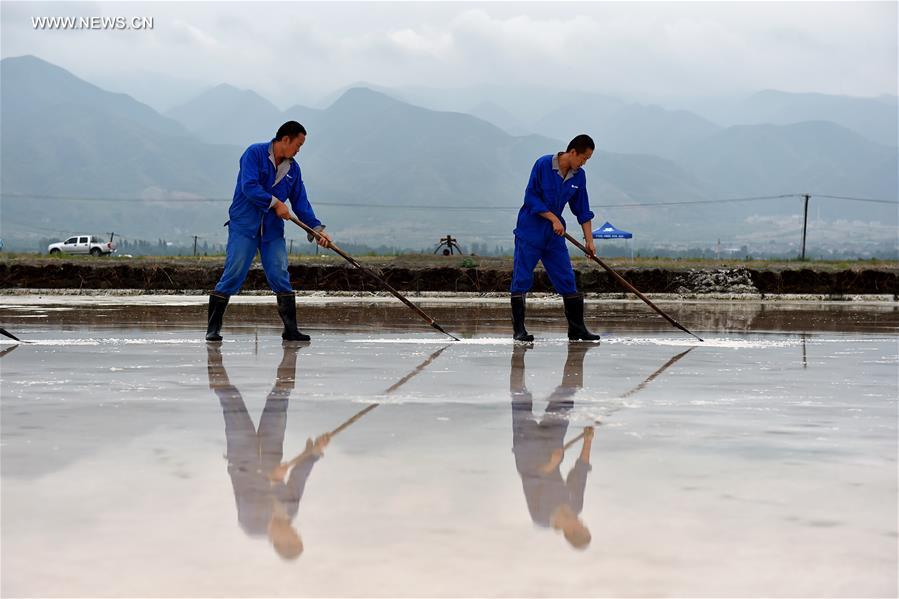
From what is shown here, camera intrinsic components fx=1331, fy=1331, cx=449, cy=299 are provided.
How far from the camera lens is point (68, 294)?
23438 mm

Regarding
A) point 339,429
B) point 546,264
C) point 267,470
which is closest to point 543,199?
point 546,264

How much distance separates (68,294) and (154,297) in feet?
9.18

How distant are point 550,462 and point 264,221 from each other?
288 inches

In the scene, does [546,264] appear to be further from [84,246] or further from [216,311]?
[84,246]

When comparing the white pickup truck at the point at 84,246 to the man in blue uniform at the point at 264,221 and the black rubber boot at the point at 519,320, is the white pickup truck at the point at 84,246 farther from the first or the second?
the black rubber boot at the point at 519,320

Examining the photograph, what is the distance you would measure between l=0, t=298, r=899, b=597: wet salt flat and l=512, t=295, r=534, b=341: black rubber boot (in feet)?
7.18

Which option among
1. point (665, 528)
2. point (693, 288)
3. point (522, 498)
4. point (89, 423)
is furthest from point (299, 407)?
point (693, 288)

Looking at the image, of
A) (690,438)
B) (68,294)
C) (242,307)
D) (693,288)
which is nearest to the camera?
(690,438)

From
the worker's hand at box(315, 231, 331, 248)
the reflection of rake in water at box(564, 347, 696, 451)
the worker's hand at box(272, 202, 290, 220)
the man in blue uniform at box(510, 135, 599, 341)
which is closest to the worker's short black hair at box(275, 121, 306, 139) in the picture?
the worker's hand at box(272, 202, 290, 220)

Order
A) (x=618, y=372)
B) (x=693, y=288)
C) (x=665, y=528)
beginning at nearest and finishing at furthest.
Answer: (x=665, y=528), (x=618, y=372), (x=693, y=288)

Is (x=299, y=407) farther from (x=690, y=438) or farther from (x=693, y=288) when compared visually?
(x=693, y=288)

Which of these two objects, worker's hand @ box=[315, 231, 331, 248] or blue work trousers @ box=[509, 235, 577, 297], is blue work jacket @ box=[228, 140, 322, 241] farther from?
blue work trousers @ box=[509, 235, 577, 297]

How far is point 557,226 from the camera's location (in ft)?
40.0

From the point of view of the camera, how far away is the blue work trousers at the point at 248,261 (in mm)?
11875
